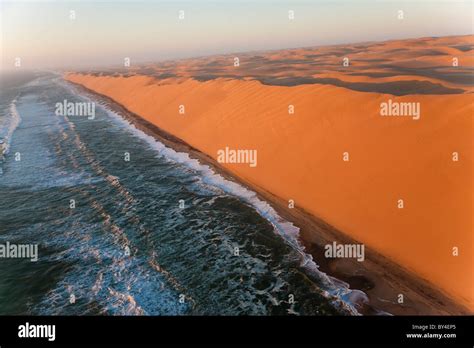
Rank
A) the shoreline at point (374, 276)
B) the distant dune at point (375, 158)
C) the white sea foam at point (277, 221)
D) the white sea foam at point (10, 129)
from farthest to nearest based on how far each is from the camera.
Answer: the white sea foam at point (10, 129) < the distant dune at point (375, 158) < the white sea foam at point (277, 221) < the shoreline at point (374, 276)

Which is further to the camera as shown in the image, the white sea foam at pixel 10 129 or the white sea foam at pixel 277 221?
the white sea foam at pixel 10 129

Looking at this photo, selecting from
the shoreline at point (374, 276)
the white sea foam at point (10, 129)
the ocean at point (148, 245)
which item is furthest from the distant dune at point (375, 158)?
the white sea foam at point (10, 129)

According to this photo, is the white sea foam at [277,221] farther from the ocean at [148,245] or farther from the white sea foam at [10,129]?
the white sea foam at [10,129]

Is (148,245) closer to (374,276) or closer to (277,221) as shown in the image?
(277,221)

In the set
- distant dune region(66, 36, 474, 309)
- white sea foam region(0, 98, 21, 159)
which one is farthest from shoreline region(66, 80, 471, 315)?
white sea foam region(0, 98, 21, 159)

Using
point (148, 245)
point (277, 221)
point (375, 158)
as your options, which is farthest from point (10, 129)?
point (375, 158)

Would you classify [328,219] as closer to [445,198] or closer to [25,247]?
[445,198]
